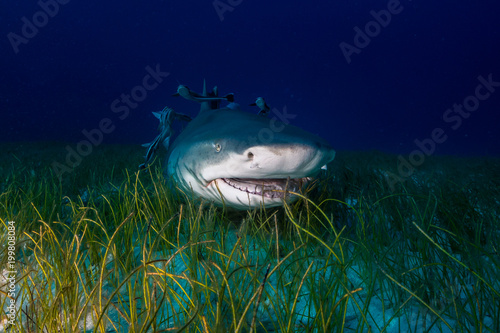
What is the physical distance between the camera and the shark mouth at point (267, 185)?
1743 millimetres

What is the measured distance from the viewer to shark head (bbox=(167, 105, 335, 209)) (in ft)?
5.08

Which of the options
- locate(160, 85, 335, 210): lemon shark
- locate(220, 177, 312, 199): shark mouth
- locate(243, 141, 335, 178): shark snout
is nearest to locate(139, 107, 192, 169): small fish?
locate(160, 85, 335, 210): lemon shark

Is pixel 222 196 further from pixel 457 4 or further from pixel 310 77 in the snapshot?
pixel 457 4

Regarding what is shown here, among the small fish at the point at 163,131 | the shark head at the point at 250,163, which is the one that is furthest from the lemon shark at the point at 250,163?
the small fish at the point at 163,131

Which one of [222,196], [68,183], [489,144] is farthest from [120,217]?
[489,144]

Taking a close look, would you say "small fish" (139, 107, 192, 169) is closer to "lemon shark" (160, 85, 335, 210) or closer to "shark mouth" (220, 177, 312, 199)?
"lemon shark" (160, 85, 335, 210)

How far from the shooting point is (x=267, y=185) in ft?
5.78

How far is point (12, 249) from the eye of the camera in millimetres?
1411

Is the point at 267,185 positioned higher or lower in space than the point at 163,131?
lower

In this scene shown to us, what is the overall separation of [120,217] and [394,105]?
150 m

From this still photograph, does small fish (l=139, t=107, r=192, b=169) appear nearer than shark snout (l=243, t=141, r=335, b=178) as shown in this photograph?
No

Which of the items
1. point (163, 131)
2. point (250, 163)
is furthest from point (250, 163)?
point (163, 131)

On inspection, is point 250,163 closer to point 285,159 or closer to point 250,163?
point 250,163

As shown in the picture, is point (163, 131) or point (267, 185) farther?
point (163, 131)
